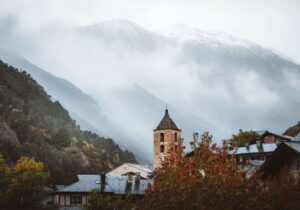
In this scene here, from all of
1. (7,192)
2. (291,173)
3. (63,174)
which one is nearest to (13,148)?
(63,174)

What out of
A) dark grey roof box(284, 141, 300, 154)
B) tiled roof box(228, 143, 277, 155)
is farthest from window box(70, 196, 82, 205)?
dark grey roof box(284, 141, 300, 154)

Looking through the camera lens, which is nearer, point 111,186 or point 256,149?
point 111,186

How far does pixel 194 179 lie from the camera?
33750 mm

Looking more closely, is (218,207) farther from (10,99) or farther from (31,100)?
(31,100)

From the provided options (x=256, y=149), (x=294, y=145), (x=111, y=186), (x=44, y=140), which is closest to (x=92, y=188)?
(x=111, y=186)

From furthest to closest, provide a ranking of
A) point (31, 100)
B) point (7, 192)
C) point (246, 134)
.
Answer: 1. point (31, 100)
2. point (246, 134)
3. point (7, 192)

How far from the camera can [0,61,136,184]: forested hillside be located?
440 ft

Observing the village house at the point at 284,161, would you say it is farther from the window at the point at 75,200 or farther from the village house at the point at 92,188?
the window at the point at 75,200

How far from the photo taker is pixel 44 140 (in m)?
158

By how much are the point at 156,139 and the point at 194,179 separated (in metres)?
77.2

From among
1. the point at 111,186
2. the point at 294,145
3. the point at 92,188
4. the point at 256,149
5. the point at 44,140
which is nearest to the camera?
the point at 294,145

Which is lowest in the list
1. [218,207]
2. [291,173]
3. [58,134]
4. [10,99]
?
[218,207]

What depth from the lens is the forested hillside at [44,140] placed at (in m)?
134

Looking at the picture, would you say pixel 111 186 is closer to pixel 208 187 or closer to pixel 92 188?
pixel 92 188
